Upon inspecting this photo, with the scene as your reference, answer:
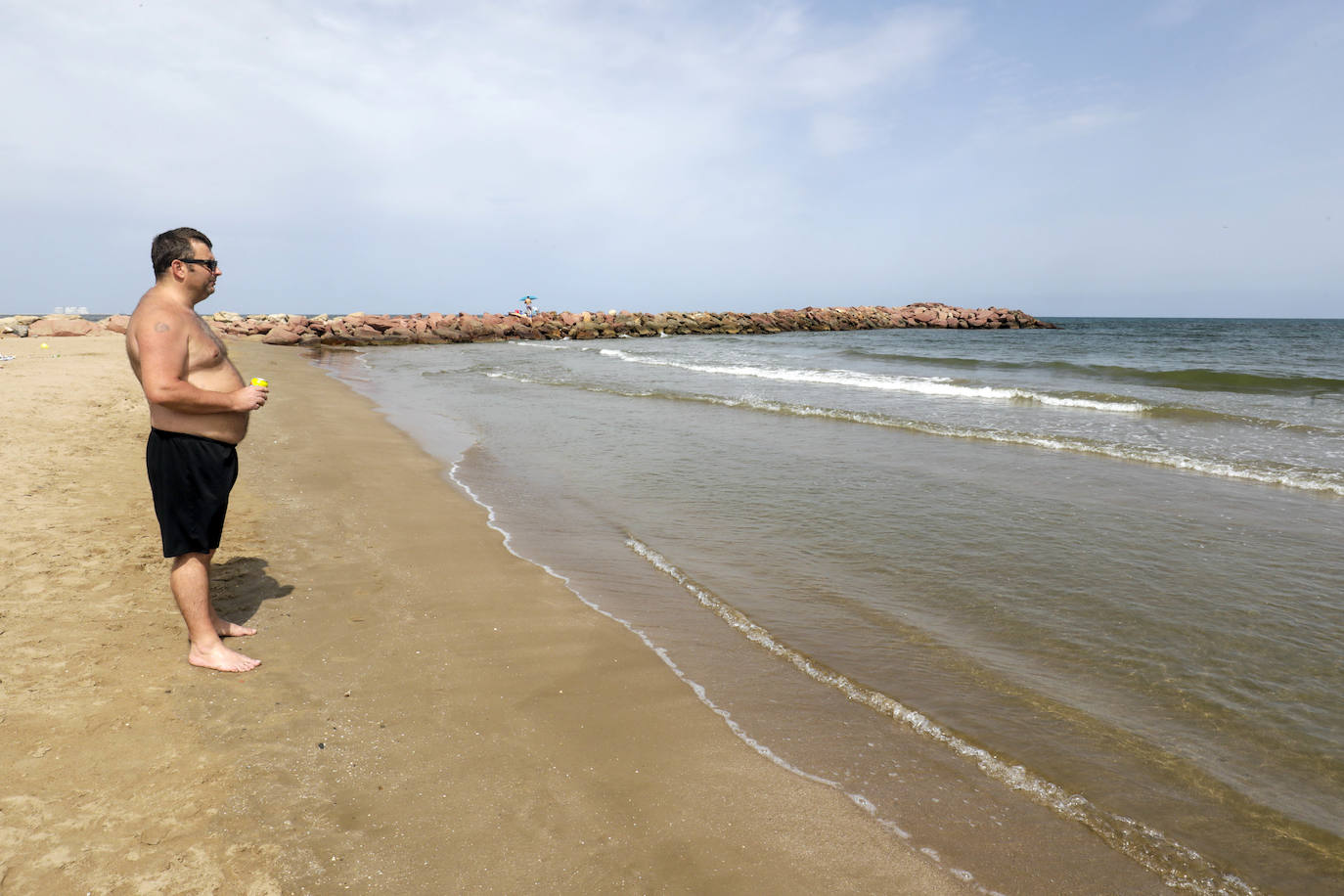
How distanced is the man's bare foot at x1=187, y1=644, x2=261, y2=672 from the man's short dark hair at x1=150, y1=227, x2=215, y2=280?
69.2 inches

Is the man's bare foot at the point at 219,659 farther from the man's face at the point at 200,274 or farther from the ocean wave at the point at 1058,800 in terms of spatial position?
the ocean wave at the point at 1058,800

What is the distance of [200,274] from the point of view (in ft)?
11.1

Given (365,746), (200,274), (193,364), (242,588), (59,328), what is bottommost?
(365,746)

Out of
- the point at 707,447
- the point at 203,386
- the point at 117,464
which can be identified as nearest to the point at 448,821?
the point at 203,386

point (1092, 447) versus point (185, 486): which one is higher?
point (185, 486)

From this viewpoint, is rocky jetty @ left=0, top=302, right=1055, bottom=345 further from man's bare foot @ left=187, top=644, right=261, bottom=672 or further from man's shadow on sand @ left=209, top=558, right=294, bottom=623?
man's bare foot @ left=187, top=644, right=261, bottom=672

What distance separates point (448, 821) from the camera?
2416mm

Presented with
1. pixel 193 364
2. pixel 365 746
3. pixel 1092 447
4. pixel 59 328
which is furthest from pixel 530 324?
pixel 365 746

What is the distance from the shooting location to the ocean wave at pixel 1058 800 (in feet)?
7.73

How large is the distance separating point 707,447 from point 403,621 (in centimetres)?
640

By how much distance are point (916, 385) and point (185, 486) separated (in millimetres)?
18010

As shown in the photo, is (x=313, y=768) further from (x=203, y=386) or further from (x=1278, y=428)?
(x=1278, y=428)

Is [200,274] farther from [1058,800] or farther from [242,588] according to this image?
[1058,800]

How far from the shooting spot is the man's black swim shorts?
3.31 m
